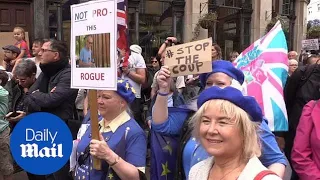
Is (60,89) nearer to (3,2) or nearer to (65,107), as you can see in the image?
(65,107)

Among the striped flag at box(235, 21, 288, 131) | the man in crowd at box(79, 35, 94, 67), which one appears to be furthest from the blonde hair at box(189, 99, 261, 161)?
the striped flag at box(235, 21, 288, 131)

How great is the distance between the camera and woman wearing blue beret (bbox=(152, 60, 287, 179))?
92.0 inches

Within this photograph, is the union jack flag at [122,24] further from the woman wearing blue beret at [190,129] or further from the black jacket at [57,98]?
the woman wearing blue beret at [190,129]

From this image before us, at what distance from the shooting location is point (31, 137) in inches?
114

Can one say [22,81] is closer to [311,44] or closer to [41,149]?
[41,149]

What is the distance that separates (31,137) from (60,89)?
1265 millimetres

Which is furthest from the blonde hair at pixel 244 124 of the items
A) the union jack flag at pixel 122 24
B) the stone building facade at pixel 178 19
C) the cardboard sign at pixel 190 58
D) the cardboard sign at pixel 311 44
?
the cardboard sign at pixel 311 44

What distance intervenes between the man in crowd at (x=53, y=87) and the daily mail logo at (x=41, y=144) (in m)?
1.19

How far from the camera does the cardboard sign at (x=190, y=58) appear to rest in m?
2.60

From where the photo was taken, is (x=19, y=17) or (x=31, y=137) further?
(x=19, y=17)

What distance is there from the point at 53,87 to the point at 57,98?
0.71ft

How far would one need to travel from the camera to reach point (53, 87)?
167 inches

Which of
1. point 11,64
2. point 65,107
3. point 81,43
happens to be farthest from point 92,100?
point 11,64

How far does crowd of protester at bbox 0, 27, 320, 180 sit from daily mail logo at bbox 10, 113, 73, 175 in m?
0.13
